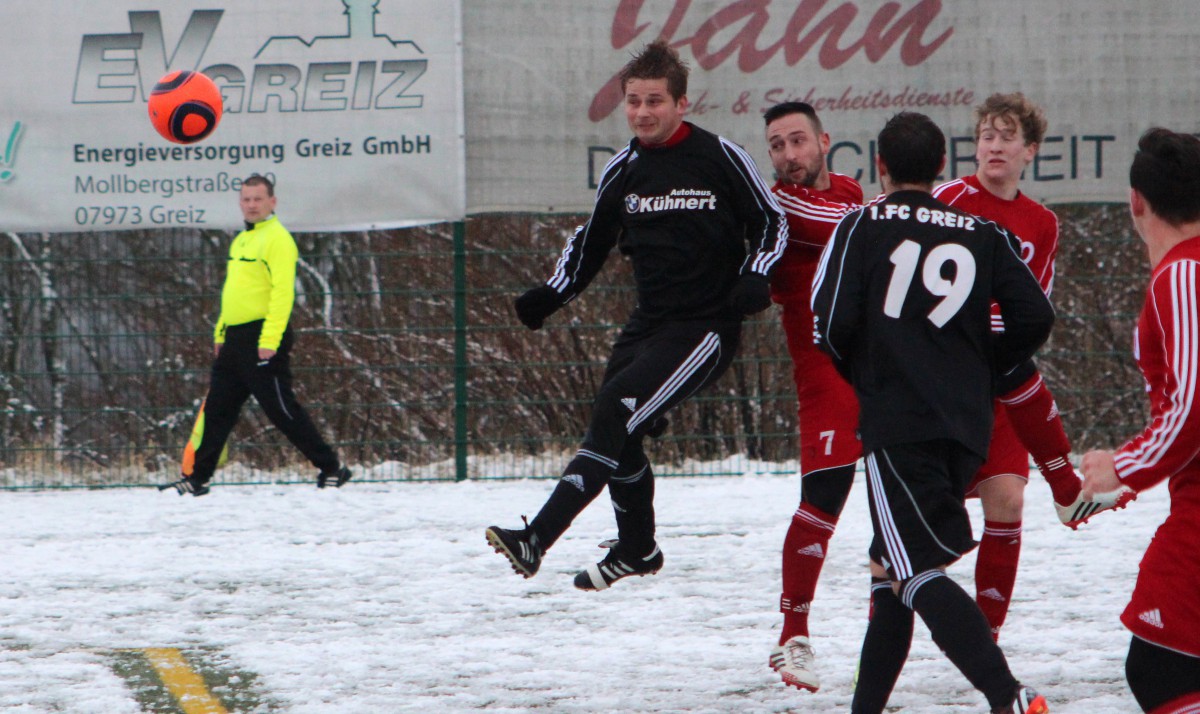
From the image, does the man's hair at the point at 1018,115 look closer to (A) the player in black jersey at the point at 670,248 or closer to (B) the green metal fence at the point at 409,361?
(A) the player in black jersey at the point at 670,248

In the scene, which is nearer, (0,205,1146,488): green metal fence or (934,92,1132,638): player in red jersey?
(934,92,1132,638): player in red jersey

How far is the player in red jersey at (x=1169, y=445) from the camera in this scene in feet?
A: 9.76

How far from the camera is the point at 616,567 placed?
17.1 ft

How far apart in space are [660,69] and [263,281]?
486 centimetres

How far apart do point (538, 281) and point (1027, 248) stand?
6.47 m

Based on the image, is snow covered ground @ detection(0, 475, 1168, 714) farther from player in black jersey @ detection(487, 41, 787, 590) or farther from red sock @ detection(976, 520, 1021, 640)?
player in black jersey @ detection(487, 41, 787, 590)

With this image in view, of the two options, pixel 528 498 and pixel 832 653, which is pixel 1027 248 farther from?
pixel 528 498

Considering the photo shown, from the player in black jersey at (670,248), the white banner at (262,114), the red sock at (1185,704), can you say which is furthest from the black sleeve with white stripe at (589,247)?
the white banner at (262,114)

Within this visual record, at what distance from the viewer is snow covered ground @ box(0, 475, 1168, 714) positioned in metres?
4.70

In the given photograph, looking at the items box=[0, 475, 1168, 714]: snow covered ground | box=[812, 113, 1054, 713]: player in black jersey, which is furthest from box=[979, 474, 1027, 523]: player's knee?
box=[812, 113, 1054, 713]: player in black jersey

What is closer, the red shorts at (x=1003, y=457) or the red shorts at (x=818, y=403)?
the red shorts at (x=1003, y=457)

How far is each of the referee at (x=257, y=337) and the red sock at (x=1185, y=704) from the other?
6.81 meters

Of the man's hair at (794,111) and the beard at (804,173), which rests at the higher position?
the man's hair at (794,111)

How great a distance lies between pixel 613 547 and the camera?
529cm
